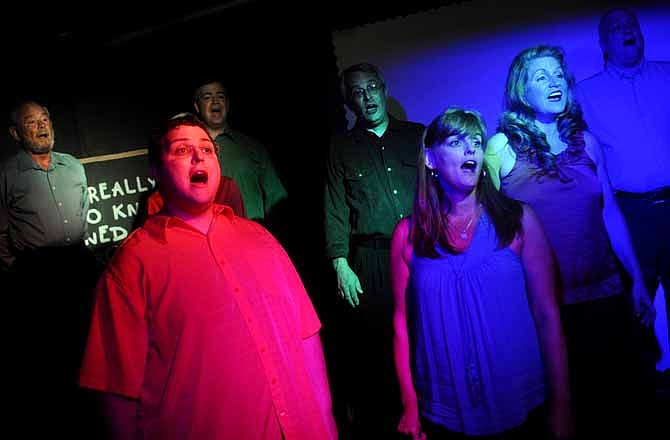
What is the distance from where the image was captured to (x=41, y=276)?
264 cm

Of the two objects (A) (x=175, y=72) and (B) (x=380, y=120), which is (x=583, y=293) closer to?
(B) (x=380, y=120)

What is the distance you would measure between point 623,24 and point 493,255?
3.96ft

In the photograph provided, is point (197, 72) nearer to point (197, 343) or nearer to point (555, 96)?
point (197, 343)

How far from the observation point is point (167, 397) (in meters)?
1.99

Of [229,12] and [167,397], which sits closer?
[167,397]

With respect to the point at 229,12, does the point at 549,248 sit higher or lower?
lower

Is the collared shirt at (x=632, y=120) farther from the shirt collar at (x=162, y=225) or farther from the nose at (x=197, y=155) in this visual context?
the shirt collar at (x=162, y=225)

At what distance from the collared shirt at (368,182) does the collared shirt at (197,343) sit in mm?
685

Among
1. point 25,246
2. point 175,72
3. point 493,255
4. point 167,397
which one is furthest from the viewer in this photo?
point 175,72

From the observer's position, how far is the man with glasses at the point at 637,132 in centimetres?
250

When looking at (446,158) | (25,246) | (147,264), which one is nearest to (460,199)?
(446,158)

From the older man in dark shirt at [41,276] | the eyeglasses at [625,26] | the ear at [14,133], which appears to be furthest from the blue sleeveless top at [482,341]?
the ear at [14,133]

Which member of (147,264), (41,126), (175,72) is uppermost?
(175,72)

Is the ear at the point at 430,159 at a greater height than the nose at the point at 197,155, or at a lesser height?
lesser
